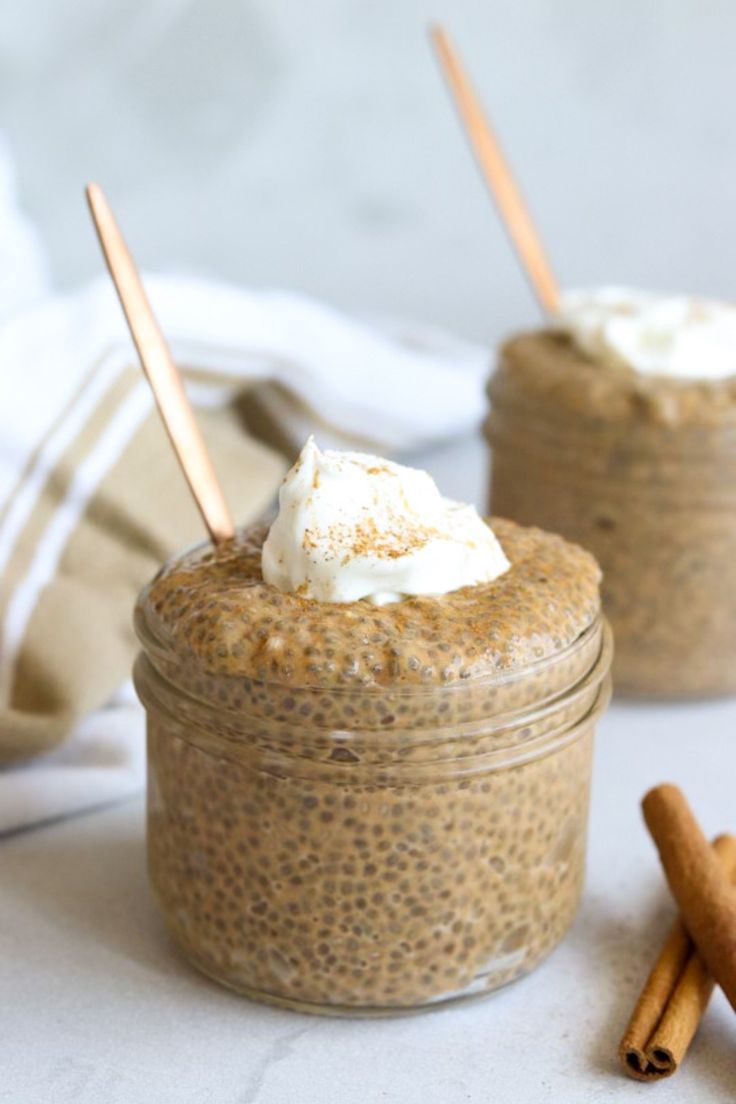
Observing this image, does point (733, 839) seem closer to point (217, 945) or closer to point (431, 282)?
point (217, 945)

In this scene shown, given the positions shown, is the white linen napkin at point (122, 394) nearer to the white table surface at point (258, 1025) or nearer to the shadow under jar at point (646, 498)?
the white table surface at point (258, 1025)

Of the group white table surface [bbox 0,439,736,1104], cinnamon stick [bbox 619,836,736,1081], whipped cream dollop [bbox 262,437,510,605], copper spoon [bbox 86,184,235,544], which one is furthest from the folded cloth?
cinnamon stick [bbox 619,836,736,1081]

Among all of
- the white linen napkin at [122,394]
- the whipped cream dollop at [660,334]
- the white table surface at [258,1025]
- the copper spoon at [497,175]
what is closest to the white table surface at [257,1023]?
the white table surface at [258,1025]

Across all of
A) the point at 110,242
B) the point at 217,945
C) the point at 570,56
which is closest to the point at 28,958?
the point at 217,945

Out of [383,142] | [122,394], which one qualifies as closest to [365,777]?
[122,394]

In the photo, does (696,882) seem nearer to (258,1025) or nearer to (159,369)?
(258,1025)

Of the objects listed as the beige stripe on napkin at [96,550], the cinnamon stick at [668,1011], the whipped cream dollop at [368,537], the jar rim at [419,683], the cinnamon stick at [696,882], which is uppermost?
the whipped cream dollop at [368,537]

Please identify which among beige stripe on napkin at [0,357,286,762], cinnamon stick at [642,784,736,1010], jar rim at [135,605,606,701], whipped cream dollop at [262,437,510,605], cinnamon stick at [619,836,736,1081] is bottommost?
beige stripe on napkin at [0,357,286,762]

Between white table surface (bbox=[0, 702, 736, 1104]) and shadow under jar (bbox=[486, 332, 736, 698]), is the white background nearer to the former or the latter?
shadow under jar (bbox=[486, 332, 736, 698])
